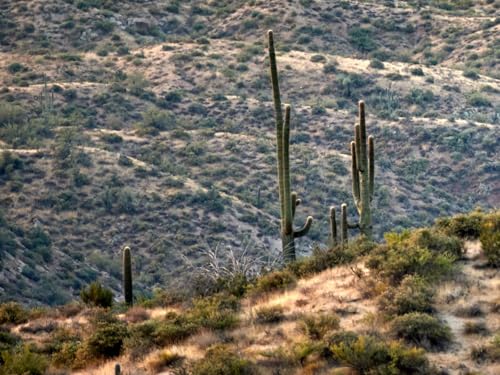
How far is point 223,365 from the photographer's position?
46.4ft

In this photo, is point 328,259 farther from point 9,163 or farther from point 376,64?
point 376,64

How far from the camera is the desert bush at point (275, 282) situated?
18.2 metres

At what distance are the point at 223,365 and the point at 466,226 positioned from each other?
6.10m

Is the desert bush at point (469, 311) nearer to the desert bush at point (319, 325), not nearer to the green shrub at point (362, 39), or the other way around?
the desert bush at point (319, 325)

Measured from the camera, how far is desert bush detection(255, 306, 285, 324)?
642 inches

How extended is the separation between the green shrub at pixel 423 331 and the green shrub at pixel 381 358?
21.3 inches

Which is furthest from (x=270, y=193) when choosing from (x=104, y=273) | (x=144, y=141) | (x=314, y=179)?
(x=104, y=273)

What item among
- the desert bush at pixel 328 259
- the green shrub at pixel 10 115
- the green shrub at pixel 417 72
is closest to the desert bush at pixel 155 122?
the green shrub at pixel 10 115

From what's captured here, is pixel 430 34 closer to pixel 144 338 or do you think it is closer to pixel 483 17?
pixel 483 17

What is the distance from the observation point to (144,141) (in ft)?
196

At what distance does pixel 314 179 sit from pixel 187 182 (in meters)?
7.15

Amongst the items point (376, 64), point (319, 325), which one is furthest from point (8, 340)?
point (376, 64)

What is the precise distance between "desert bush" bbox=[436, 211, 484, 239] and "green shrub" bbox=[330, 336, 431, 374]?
4.76 meters

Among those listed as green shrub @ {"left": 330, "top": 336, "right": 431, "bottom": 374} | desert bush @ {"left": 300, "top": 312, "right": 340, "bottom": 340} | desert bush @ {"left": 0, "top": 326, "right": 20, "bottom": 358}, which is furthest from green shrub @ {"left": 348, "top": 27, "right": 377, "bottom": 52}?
green shrub @ {"left": 330, "top": 336, "right": 431, "bottom": 374}
